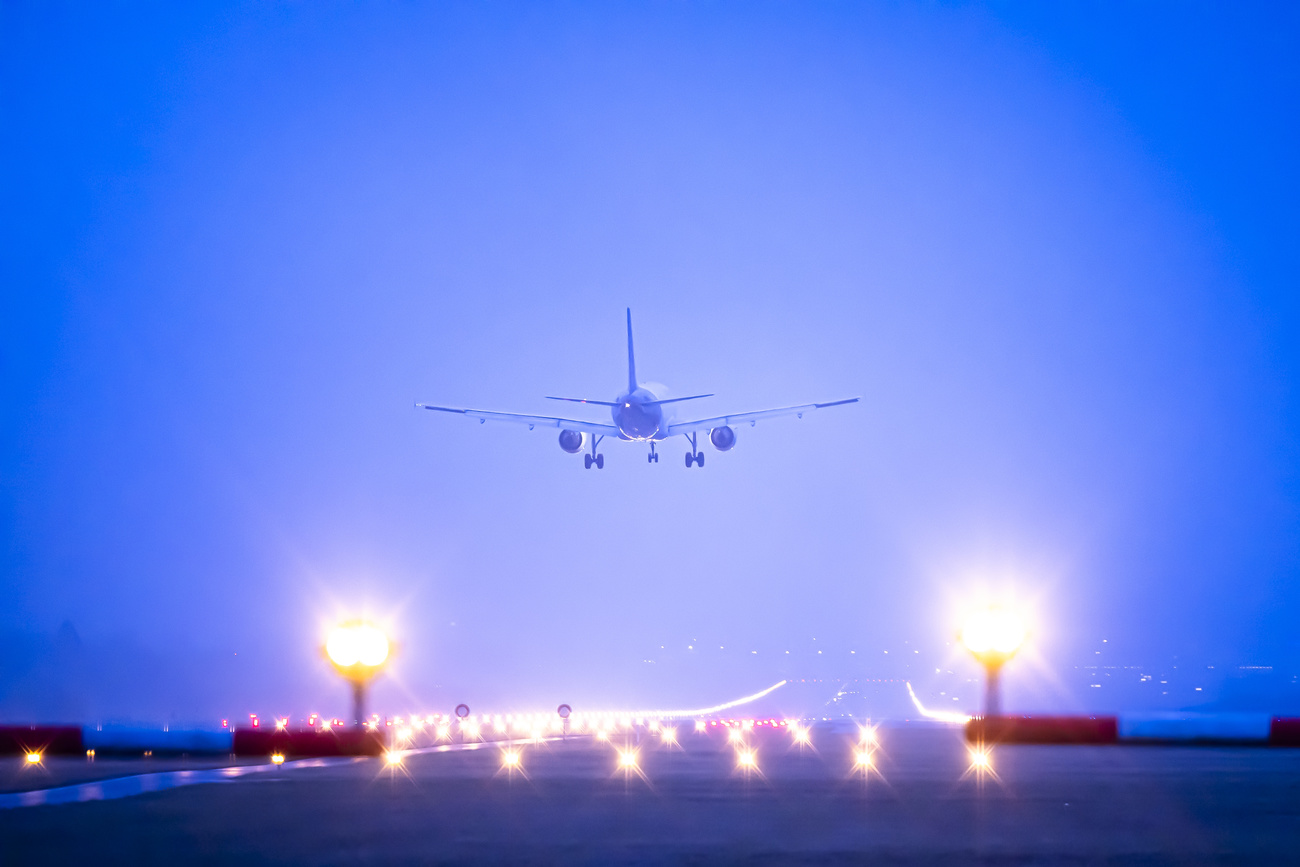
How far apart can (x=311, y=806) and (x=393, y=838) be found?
342cm

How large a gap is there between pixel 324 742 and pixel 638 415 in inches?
2014

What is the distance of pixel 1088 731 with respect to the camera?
90.6ft

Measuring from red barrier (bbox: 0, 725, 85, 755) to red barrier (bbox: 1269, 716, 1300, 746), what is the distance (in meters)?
26.4

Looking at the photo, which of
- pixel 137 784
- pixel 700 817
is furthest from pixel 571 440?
pixel 700 817

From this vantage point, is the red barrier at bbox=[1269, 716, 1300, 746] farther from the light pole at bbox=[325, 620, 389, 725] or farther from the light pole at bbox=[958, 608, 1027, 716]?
the light pole at bbox=[325, 620, 389, 725]

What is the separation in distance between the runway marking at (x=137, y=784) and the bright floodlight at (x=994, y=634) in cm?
1318

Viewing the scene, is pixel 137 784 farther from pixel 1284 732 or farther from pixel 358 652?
pixel 1284 732

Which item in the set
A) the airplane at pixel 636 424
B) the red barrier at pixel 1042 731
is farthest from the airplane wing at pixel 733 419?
the red barrier at pixel 1042 731

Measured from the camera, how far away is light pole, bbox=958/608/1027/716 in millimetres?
26672

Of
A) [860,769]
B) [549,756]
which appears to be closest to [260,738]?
[549,756]

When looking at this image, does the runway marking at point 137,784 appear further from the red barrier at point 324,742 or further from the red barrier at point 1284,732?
the red barrier at point 1284,732

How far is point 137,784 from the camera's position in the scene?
18625 mm

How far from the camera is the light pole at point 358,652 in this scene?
1001 inches

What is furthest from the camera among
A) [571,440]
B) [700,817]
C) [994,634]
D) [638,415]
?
[571,440]
